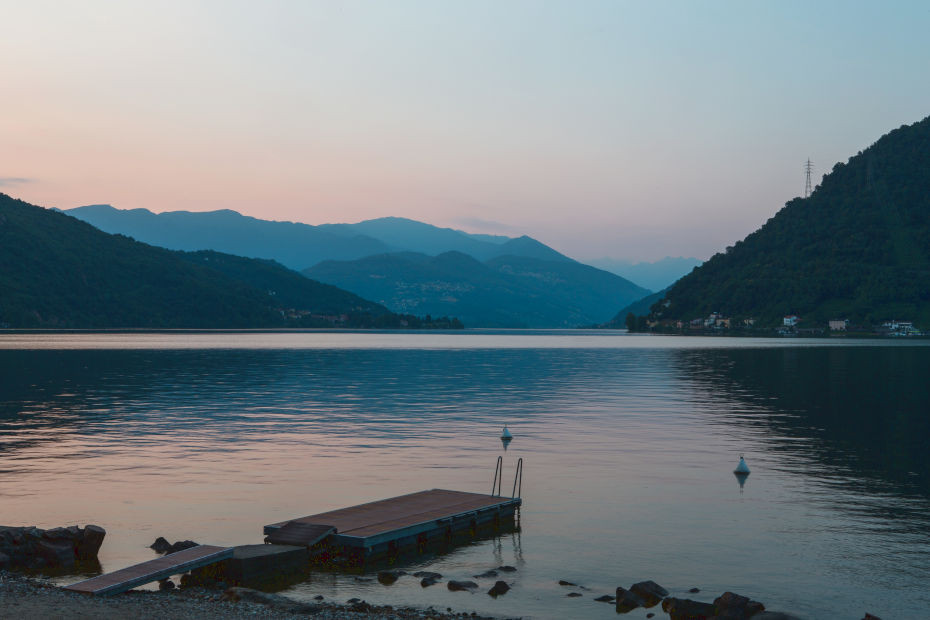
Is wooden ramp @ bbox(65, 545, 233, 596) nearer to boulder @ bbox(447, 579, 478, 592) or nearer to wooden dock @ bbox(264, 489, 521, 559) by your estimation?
wooden dock @ bbox(264, 489, 521, 559)

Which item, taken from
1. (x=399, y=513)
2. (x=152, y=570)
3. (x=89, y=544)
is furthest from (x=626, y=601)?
(x=89, y=544)

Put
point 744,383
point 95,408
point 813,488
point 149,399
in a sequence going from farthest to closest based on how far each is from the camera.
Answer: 1. point 744,383
2. point 149,399
3. point 95,408
4. point 813,488

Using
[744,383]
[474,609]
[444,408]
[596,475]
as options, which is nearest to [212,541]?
[474,609]

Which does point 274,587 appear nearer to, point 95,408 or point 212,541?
point 212,541

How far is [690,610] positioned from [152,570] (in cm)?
1294

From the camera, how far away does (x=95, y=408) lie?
206 feet

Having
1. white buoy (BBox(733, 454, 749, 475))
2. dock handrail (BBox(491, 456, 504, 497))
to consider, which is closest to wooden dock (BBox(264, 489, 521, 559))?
dock handrail (BBox(491, 456, 504, 497))

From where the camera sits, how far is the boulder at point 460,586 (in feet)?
70.8

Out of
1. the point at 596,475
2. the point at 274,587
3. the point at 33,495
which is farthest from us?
the point at 596,475

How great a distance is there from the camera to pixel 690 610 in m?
19.3

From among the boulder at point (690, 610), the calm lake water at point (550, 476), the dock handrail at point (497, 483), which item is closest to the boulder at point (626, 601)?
the calm lake water at point (550, 476)

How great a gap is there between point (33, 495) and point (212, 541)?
1073 cm

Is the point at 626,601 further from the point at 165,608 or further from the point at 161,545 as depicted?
the point at 161,545

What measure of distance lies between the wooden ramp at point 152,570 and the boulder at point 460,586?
587 centimetres
